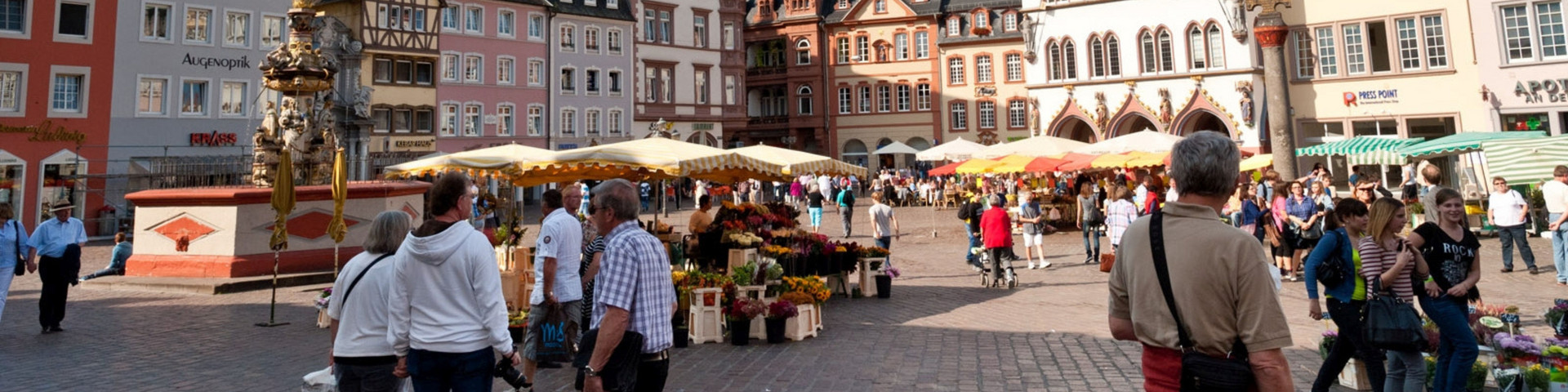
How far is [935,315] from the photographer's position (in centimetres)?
1080

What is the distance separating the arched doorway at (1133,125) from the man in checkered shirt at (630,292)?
116ft

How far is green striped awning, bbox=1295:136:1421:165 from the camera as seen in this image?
2183 cm

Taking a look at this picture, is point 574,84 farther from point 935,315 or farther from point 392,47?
point 935,315

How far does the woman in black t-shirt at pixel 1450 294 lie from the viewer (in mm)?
5398

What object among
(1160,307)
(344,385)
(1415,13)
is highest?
(1415,13)

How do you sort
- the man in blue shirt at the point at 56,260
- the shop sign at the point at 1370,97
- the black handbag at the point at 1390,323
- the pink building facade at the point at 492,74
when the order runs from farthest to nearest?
the pink building facade at the point at 492,74
the shop sign at the point at 1370,97
the man in blue shirt at the point at 56,260
the black handbag at the point at 1390,323

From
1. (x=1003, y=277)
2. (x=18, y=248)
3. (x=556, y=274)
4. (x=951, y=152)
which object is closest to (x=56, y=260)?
(x=18, y=248)

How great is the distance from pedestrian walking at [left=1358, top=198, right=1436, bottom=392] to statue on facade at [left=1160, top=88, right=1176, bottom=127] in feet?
107

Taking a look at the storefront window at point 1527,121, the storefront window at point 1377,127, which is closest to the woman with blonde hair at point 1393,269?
the storefront window at point 1527,121

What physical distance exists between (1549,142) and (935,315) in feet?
46.0

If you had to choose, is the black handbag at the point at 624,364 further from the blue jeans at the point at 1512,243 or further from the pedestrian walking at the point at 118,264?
the pedestrian walking at the point at 118,264

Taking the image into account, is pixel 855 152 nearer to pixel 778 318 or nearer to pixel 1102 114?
pixel 1102 114

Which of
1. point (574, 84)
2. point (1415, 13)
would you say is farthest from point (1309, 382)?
point (574, 84)

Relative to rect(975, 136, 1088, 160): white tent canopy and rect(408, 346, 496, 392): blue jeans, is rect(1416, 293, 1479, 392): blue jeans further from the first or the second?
rect(975, 136, 1088, 160): white tent canopy
